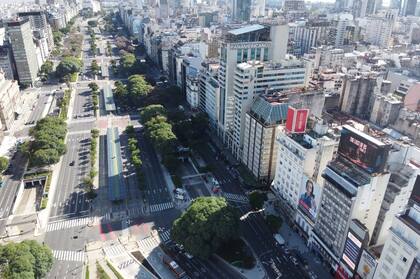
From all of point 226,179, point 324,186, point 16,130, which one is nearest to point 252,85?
point 226,179

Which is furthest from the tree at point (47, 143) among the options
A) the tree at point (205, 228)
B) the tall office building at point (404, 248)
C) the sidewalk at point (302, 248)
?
the tall office building at point (404, 248)

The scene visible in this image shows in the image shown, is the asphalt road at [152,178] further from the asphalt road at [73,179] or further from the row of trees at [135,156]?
the asphalt road at [73,179]

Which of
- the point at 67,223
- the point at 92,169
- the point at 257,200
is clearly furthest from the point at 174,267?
the point at 92,169

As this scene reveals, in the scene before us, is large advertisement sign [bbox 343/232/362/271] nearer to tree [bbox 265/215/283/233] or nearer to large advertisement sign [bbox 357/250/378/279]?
large advertisement sign [bbox 357/250/378/279]

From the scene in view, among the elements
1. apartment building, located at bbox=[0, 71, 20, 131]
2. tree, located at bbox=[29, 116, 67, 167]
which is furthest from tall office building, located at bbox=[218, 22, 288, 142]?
apartment building, located at bbox=[0, 71, 20, 131]

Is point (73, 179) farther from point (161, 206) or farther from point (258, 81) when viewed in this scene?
point (258, 81)
